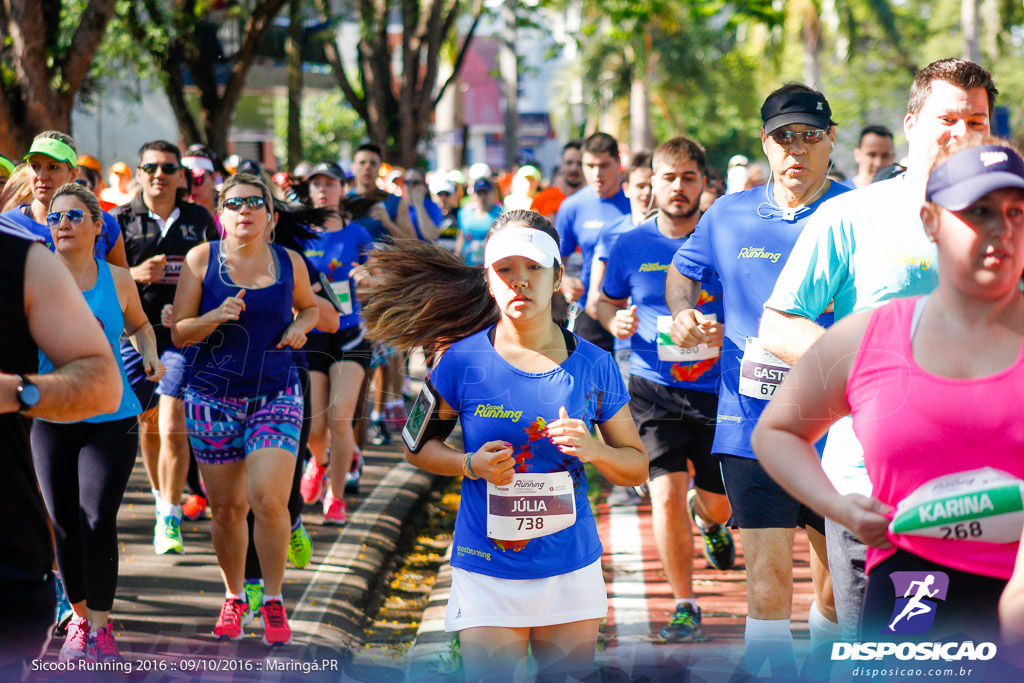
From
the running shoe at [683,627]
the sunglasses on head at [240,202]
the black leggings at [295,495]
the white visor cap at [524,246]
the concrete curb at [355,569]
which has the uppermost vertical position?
the sunglasses on head at [240,202]

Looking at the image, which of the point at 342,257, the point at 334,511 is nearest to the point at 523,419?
the point at 334,511

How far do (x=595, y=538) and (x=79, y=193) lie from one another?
2861mm

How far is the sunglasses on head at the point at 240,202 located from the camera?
550 centimetres

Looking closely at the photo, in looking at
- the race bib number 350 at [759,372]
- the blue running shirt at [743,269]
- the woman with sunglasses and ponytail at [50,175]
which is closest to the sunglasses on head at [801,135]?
the blue running shirt at [743,269]

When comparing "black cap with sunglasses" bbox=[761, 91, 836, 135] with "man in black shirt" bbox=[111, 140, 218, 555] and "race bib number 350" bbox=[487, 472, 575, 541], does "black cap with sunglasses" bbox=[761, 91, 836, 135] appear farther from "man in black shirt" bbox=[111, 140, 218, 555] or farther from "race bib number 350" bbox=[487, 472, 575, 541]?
"man in black shirt" bbox=[111, 140, 218, 555]

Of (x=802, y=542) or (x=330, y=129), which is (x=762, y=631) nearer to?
(x=802, y=542)

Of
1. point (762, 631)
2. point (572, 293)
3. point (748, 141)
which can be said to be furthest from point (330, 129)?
point (762, 631)

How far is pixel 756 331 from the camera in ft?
14.2

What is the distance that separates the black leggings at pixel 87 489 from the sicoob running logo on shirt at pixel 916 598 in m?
3.31

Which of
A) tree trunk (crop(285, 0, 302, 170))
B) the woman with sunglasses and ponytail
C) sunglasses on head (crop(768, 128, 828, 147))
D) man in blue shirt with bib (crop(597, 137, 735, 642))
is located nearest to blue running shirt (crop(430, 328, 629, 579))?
sunglasses on head (crop(768, 128, 828, 147))

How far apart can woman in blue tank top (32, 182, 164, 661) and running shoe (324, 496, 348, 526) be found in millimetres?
2540

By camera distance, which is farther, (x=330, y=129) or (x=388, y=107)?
(x=330, y=129)

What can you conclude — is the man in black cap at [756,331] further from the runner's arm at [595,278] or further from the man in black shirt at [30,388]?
the runner's arm at [595,278]

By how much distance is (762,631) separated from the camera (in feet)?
→ 14.1
